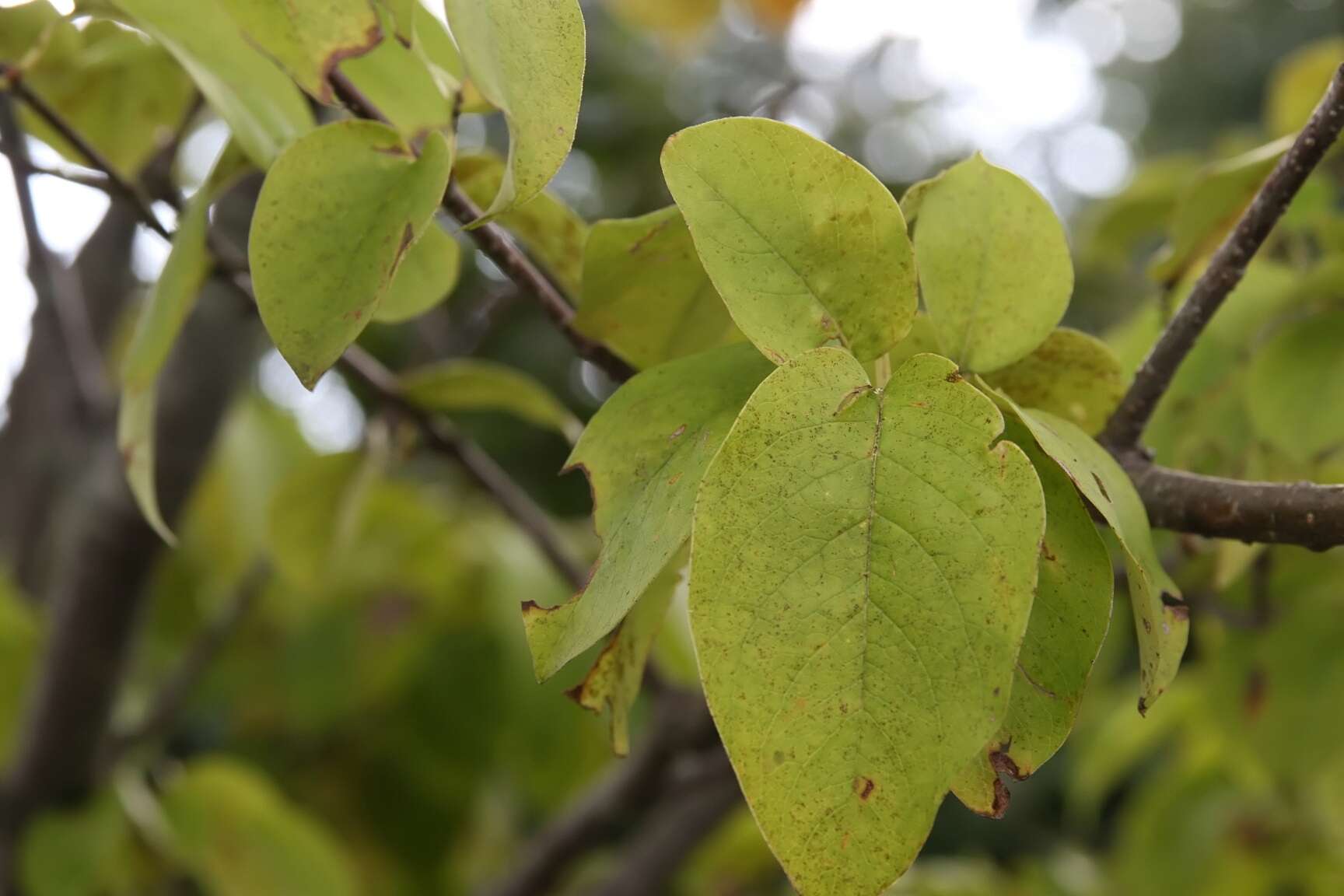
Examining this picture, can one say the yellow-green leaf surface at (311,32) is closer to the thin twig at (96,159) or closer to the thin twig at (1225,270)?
the thin twig at (96,159)

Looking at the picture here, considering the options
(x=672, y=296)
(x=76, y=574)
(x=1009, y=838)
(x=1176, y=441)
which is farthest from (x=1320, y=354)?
(x=1009, y=838)

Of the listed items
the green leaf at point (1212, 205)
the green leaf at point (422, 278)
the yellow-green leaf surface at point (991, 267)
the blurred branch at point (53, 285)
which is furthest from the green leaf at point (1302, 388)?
the blurred branch at point (53, 285)

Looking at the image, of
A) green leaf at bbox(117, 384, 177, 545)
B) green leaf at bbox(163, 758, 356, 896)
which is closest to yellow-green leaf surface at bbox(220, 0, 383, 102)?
green leaf at bbox(117, 384, 177, 545)

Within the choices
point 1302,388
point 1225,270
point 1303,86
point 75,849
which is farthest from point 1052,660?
point 75,849

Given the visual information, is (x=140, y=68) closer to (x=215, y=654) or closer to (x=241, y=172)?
(x=241, y=172)

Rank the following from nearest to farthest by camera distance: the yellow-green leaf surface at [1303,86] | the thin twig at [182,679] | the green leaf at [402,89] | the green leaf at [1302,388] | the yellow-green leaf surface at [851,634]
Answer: the yellow-green leaf surface at [851,634], the green leaf at [402,89], the green leaf at [1302,388], the yellow-green leaf surface at [1303,86], the thin twig at [182,679]

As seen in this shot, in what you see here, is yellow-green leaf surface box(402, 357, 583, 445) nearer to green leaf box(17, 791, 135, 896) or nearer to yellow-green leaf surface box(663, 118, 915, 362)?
yellow-green leaf surface box(663, 118, 915, 362)

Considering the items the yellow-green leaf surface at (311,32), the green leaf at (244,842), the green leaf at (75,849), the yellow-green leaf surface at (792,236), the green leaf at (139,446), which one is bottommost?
the green leaf at (75,849)
